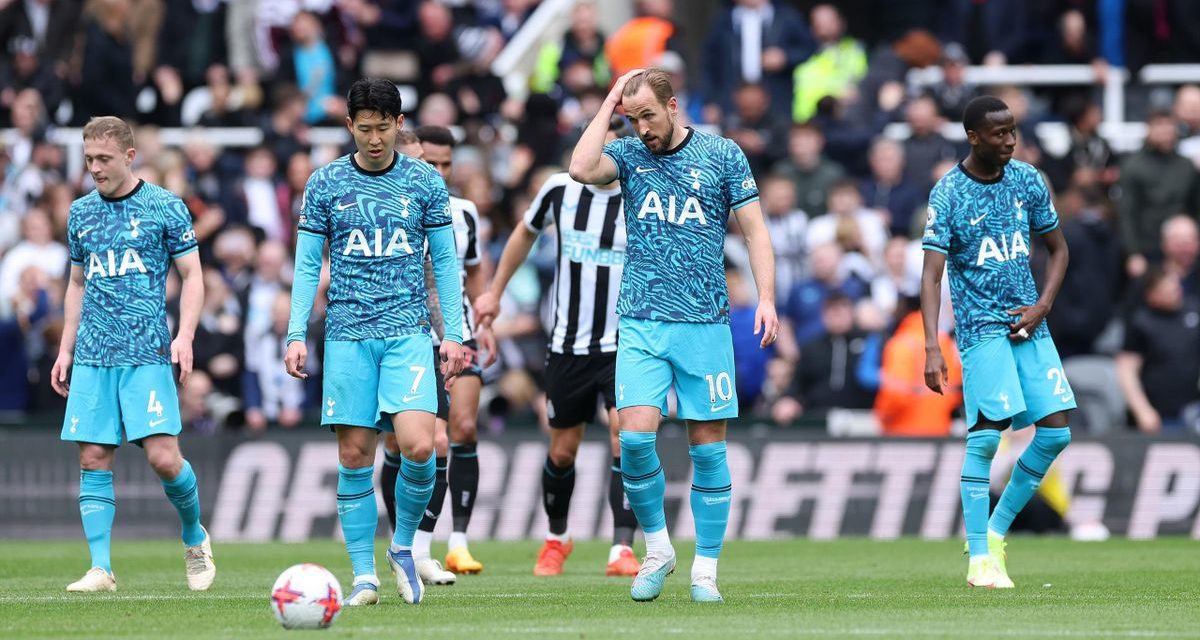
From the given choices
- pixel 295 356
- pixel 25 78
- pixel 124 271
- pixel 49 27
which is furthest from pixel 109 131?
pixel 49 27

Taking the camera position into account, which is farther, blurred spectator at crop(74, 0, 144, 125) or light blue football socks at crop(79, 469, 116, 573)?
blurred spectator at crop(74, 0, 144, 125)

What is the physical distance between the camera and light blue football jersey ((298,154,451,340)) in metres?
10.2

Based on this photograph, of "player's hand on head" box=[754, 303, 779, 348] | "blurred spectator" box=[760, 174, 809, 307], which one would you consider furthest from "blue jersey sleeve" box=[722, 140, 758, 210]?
"blurred spectator" box=[760, 174, 809, 307]

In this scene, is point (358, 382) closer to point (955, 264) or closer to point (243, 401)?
point (955, 264)

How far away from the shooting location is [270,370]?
63.6ft

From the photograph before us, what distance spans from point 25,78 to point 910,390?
1084 centimetres

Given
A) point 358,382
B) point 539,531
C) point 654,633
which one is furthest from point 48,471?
point 654,633

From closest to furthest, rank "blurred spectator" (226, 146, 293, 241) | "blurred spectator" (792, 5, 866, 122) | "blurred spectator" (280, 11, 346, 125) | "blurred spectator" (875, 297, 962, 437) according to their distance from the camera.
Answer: "blurred spectator" (875, 297, 962, 437) < "blurred spectator" (226, 146, 293, 241) < "blurred spectator" (792, 5, 866, 122) < "blurred spectator" (280, 11, 346, 125)

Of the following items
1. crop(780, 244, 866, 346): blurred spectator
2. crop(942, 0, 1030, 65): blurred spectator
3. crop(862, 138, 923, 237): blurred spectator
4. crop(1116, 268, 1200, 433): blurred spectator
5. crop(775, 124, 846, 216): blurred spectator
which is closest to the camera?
crop(1116, 268, 1200, 433): blurred spectator

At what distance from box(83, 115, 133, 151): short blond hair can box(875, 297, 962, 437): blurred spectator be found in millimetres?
8624

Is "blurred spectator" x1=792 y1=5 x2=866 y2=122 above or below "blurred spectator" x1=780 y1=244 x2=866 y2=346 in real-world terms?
above

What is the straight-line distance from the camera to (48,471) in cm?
1877

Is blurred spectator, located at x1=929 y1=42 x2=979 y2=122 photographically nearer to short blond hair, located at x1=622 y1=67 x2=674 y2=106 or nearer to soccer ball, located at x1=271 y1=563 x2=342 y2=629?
short blond hair, located at x1=622 y1=67 x2=674 y2=106

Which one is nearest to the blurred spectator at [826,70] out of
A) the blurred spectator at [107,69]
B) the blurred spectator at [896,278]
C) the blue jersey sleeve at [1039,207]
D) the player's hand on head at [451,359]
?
the blurred spectator at [896,278]
